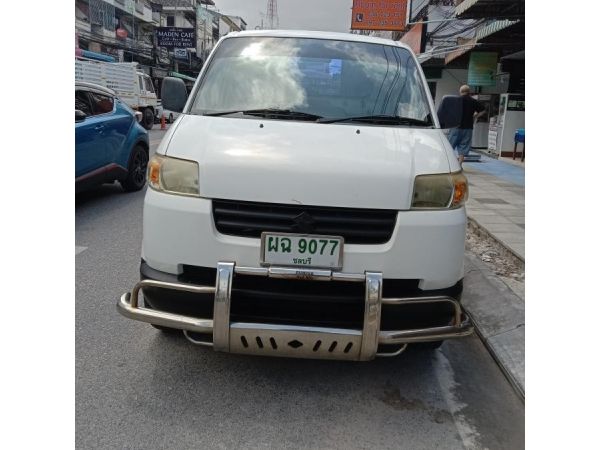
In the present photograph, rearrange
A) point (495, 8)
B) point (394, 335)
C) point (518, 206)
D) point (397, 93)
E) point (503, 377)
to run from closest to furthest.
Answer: point (394, 335) → point (503, 377) → point (397, 93) → point (518, 206) → point (495, 8)

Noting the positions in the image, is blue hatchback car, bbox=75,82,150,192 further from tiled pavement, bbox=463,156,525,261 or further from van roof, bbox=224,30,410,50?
tiled pavement, bbox=463,156,525,261

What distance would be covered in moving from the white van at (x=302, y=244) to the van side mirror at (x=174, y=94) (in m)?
1.11

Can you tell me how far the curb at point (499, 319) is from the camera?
3244 mm

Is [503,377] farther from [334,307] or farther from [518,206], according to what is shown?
[518,206]

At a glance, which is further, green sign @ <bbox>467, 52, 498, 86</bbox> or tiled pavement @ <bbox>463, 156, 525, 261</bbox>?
A: green sign @ <bbox>467, 52, 498, 86</bbox>

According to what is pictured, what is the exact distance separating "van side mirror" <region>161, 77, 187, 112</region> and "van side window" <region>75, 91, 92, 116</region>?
11.4 feet

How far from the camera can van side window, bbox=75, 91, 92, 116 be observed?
267 inches

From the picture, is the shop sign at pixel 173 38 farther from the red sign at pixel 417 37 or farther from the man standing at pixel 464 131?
the man standing at pixel 464 131

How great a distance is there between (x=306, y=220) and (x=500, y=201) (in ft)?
22.0

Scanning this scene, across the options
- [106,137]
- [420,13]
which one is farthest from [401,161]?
[420,13]

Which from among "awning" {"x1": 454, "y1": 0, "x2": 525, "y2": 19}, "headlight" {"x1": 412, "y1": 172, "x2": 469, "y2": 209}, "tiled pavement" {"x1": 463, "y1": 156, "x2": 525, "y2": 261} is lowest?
"tiled pavement" {"x1": 463, "y1": 156, "x2": 525, "y2": 261}

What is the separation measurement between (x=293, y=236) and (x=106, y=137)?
5.53m

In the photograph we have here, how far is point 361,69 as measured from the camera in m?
3.62

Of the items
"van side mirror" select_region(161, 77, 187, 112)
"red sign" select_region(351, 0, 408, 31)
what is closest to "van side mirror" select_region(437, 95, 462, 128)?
"van side mirror" select_region(161, 77, 187, 112)
